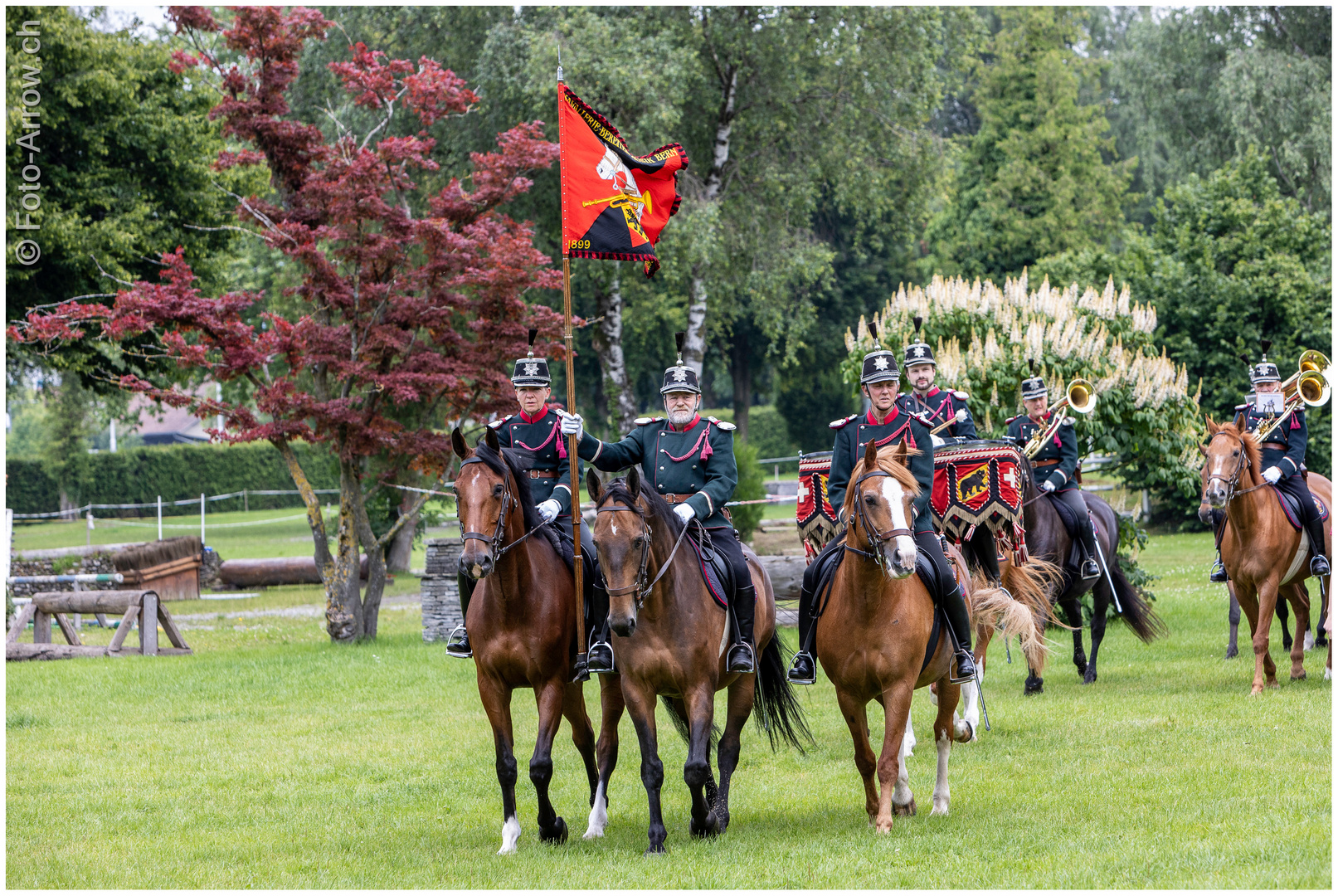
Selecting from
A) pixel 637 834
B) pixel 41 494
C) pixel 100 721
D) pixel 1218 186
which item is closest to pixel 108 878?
pixel 637 834

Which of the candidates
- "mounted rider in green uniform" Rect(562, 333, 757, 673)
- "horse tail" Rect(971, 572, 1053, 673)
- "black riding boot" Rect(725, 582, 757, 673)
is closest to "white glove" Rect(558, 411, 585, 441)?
"mounted rider in green uniform" Rect(562, 333, 757, 673)

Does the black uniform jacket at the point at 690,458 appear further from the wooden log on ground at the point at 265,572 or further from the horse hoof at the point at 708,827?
the wooden log on ground at the point at 265,572

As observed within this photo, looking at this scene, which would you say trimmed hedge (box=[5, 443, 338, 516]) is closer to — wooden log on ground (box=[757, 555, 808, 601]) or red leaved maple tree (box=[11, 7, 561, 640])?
red leaved maple tree (box=[11, 7, 561, 640])

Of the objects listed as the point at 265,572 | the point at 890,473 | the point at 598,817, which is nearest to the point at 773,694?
the point at 598,817

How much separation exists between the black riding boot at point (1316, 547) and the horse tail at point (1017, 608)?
2785 millimetres

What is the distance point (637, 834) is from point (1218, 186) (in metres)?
24.0

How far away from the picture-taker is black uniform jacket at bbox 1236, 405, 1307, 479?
1240cm

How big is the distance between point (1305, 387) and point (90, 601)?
15.0m

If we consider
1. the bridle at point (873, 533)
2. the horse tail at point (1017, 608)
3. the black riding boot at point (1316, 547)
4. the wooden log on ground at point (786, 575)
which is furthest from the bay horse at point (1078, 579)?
the bridle at point (873, 533)

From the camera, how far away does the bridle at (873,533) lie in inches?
278

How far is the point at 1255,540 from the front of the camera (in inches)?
469

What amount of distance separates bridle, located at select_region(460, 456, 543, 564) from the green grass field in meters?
1.72

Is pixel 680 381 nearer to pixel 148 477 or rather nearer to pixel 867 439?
pixel 867 439

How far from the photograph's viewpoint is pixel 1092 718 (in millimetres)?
10961
